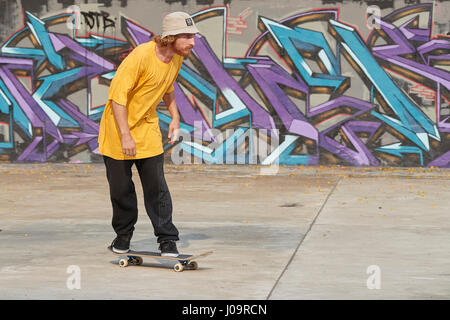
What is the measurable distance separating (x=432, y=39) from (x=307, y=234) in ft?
24.6

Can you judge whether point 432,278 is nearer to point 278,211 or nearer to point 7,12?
point 278,211

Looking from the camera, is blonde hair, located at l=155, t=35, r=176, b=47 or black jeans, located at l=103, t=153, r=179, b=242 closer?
blonde hair, located at l=155, t=35, r=176, b=47

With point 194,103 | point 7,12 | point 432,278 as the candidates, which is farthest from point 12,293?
point 7,12

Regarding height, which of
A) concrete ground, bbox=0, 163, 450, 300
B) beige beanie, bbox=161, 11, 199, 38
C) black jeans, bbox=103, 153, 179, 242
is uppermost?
beige beanie, bbox=161, 11, 199, 38

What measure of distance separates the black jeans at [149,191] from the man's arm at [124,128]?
0.71 feet

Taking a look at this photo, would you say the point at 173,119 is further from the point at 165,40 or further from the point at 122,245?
the point at 122,245

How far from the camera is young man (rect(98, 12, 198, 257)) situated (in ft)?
20.4

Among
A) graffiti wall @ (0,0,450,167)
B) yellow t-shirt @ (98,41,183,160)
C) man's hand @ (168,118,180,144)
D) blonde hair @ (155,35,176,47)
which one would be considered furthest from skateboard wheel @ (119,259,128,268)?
graffiti wall @ (0,0,450,167)

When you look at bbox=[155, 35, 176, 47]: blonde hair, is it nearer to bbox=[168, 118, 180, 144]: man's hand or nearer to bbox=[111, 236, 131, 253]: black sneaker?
bbox=[168, 118, 180, 144]: man's hand

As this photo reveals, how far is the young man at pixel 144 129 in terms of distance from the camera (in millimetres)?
6203

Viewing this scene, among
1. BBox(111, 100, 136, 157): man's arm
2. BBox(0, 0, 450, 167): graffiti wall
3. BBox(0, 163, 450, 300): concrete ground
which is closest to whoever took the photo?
BBox(0, 163, 450, 300): concrete ground

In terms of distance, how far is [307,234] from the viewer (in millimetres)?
7816

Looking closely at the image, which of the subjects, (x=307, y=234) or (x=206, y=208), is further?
(x=206, y=208)

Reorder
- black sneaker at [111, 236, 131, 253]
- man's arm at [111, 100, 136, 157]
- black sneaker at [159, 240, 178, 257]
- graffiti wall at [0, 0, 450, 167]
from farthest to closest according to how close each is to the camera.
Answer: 1. graffiti wall at [0, 0, 450, 167]
2. black sneaker at [111, 236, 131, 253]
3. black sneaker at [159, 240, 178, 257]
4. man's arm at [111, 100, 136, 157]
